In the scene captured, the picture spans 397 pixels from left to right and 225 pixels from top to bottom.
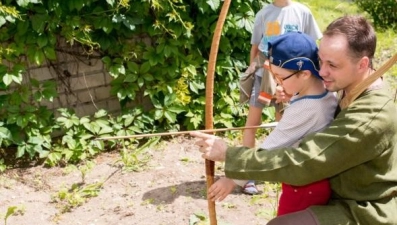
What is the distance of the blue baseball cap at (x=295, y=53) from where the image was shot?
213 cm

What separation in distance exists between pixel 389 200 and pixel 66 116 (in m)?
3.01

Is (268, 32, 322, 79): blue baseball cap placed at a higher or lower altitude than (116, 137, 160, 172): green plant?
higher

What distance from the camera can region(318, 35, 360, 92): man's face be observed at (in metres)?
2.03

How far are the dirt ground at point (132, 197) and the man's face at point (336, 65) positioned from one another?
1.84 m

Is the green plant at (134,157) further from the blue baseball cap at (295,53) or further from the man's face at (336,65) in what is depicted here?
the man's face at (336,65)

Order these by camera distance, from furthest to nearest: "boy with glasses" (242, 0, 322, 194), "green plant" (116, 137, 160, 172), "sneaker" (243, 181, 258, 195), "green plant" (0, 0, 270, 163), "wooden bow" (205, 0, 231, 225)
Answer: "green plant" (116, 137, 160, 172)
"green plant" (0, 0, 270, 163)
"sneaker" (243, 181, 258, 195)
"boy with glasses" (242, 0, 322, 194)
"wooden bow" (205, 0, 231, 225)

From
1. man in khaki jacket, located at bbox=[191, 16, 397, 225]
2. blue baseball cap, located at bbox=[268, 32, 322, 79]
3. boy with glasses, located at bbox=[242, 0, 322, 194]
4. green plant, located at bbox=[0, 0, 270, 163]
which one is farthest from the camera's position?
green plant, located at bbox=[0, 0, 270, 163]

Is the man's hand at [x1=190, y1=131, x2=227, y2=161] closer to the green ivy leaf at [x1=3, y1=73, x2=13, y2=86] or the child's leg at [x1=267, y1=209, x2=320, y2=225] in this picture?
the child's leg at [x1=267, y1=209, x2=320, y2=225]

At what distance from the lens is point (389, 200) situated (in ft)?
7.11

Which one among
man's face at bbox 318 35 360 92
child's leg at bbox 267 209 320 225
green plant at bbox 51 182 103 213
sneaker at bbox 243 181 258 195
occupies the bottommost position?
sneaker at bbox 243 181 258 195

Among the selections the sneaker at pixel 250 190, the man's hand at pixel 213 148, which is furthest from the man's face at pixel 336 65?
the sneaker at pixel 250 190

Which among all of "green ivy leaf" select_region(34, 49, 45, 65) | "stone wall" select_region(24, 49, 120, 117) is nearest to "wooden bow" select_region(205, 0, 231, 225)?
"green ivy leaf" select_region(34, 49, 45, 65)

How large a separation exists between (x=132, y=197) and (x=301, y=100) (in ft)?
7.22

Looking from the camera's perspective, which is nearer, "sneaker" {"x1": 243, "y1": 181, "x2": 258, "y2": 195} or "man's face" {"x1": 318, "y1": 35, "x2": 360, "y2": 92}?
"man's face" {"x1": 318, "y1": 35, "x2": 360, "y2": 92}
